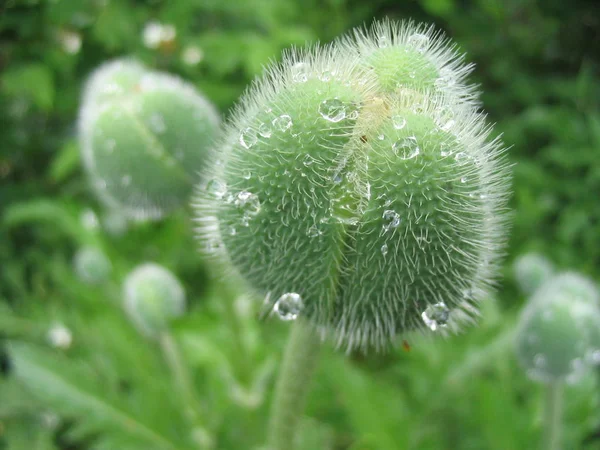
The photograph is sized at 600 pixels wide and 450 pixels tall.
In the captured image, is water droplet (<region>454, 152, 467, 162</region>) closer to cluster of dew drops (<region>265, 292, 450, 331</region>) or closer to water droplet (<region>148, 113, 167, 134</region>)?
cluster of dew drops (<region>265, 292, 450, 331</region>)

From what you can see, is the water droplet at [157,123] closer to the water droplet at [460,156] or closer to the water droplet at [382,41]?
the water droplet at [382,41]

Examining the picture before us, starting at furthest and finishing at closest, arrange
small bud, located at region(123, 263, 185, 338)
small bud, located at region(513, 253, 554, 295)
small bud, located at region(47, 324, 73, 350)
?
small bud, located at region(47, 324, 73, 350)
small bud, located at region(513, 253, 554, 295)
small bud, located at region(123, 263, 185, 338)

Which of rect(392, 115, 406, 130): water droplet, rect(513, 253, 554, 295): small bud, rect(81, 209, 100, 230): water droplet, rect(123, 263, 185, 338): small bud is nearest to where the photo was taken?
rect(392, 115, 406, 130): water droplet

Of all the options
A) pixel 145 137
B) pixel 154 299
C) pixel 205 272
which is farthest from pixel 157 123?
pixel 205 272

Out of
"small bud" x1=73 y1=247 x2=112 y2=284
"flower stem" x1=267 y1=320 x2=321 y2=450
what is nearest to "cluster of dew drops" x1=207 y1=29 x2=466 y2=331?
"flower stem" x1=267 y1=320 x2=321 y2=450

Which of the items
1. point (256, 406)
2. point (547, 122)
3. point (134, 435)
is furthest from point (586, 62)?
point (134, 435)

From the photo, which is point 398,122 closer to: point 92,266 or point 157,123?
point 157,123

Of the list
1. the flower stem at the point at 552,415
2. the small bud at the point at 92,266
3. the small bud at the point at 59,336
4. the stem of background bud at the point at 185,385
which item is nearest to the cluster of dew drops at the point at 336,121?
the flower stem at the point at 552,415
